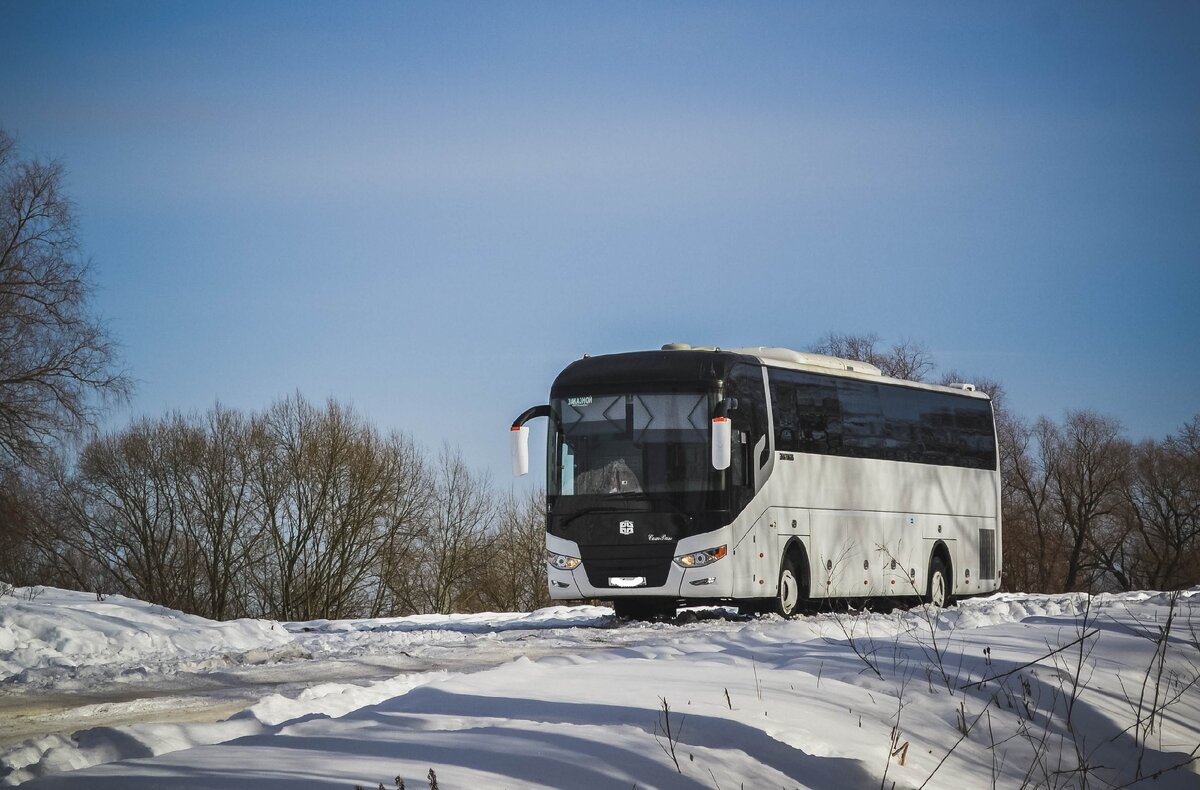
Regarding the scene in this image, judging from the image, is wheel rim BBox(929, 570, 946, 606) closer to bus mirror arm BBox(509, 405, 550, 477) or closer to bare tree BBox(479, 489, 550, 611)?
bus mirror arm BBox(509, 405, 550, 477)

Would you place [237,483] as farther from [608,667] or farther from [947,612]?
[608,667]

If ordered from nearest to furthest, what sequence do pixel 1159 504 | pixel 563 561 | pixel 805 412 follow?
1. pixel 563 561
2. pixel 805 412
3. pixel 1159 504

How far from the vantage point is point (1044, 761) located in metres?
7.49

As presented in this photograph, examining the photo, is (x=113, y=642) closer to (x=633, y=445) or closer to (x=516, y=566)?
(x=633, y=445)

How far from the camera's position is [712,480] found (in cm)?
1870

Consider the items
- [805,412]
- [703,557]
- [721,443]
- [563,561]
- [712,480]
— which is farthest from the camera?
[805,412]

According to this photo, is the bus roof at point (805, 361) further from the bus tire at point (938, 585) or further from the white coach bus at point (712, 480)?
the bus tire at point (938, 585)

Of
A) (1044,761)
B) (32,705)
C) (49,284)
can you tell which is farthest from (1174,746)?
(49,284)

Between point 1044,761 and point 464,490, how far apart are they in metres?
45.4

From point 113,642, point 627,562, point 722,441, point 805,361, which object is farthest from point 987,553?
point 113,642

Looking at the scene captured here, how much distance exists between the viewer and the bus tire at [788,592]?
2003 centimetres

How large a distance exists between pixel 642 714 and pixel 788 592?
44.2 ft

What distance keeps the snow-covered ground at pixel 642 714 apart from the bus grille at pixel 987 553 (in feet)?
35.9

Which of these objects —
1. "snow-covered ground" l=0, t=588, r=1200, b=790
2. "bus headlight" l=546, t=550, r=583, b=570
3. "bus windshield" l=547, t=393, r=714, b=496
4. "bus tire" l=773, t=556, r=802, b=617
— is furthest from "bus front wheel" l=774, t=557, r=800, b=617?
"snow-covered ground" l=0, t=588, r=1200, b=790
